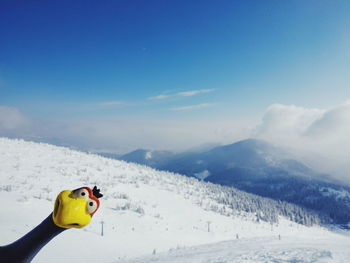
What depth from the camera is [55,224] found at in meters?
1.98

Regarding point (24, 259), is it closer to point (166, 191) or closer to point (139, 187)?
point (139, 187)

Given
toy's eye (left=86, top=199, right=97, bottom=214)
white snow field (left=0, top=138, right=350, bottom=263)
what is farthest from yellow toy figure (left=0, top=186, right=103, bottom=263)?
white snow field (left=0, top=138, right=350, bottom=263)

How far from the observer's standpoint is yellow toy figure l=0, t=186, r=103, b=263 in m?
1.95

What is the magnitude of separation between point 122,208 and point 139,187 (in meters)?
14.9

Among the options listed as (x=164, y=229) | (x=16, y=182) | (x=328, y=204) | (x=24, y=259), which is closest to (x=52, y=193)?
(x=16, y=182)

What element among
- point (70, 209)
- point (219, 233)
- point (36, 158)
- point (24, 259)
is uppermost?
point (36, 158)

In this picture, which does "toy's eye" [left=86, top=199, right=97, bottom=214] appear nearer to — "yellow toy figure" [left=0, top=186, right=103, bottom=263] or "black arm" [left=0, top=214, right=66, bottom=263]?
"yellow toy figure" [left=0, top=186, right=103, bottom=263]

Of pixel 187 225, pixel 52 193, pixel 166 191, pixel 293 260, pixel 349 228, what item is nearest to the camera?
pixel 293 260

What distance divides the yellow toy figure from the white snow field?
9562 millimetres

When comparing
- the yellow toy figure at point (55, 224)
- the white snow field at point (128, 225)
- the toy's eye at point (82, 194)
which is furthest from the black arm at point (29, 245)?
the white snow field at point (128, 225)

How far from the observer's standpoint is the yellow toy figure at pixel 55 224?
1.95m

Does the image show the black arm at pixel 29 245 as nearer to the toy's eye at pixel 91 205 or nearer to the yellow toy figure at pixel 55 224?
the yellow toy figure at pixel 55 224

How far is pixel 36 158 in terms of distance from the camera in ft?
165

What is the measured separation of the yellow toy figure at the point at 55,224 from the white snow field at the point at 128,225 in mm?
9562
